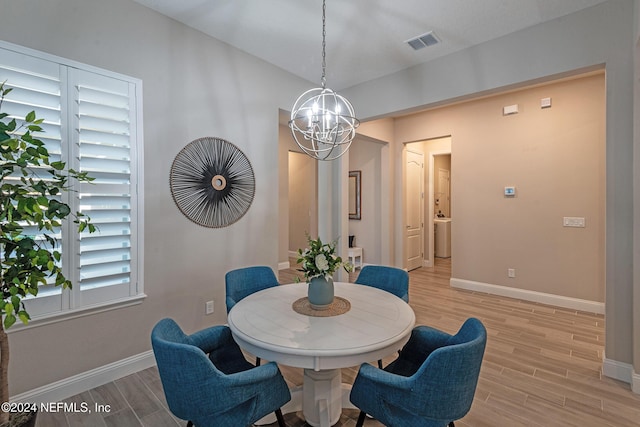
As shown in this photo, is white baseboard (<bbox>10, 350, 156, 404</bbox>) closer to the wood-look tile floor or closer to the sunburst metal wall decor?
the wood-look tile floor

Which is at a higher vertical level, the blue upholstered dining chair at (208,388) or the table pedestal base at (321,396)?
the blue upholstered dining chair at (208,388)

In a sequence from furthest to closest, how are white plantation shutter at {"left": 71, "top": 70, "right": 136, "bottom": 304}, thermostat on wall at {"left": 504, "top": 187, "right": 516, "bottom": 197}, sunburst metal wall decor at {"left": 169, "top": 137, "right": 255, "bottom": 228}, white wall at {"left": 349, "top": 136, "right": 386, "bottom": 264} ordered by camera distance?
white wall at {"left": 349, "top": 136, "right": 386, "bottom": 264}
thermostat on wall at {"left": 504, "top": 187, "right": 516, "bottom": 197}
sunburst metal wall decor at {"left": 169, "top": 137, "right": 255, "bottom": 228}
white plantation shutter at {"left": 71, "top": 70, "right": 136, "bottom": 304}

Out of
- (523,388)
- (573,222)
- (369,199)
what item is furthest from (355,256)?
(523,388)

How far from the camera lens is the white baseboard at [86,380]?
1.99m

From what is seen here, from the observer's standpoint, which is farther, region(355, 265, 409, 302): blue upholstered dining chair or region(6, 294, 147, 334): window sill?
region(355, 265, 409, 302): blue upholstered dining chair

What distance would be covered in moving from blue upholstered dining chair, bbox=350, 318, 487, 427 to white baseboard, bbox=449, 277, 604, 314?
140 inches

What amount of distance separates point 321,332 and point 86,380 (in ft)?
6.27

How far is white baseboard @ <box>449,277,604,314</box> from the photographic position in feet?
12.5

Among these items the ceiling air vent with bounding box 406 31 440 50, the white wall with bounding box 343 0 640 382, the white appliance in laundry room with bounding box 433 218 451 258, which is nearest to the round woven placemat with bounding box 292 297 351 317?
the white wall with bounding box 343 0 640 382

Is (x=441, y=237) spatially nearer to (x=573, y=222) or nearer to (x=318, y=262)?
(x=573, y=222)

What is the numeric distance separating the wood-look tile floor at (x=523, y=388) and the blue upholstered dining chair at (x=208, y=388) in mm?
672

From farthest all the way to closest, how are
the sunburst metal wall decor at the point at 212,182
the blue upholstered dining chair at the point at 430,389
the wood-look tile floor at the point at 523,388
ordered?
the sunburst metal wall decor at the point at 212,182, the wood-look tile floor at the point at 523,388, the blue upholstered dining chair at the point at 430,389

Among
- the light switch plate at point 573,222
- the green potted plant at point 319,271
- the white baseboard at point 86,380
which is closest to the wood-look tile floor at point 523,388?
the white baseboard at point 86,380

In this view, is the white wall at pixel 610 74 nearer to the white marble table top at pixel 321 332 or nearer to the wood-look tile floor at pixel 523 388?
the wood-look tile floor at pixel 523 388
